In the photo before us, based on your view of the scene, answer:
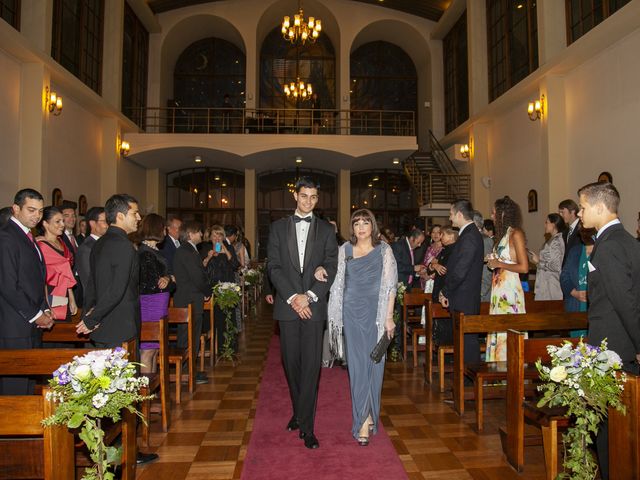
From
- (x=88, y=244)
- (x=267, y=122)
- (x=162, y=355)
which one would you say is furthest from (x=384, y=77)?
(x=162, y=355)

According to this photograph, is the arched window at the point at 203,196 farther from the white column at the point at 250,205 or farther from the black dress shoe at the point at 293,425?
the black dress shoe at the point at 293,425

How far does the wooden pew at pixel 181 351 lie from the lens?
4242 millimetres

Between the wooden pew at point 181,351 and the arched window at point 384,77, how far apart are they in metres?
14.4

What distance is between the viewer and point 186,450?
333cm

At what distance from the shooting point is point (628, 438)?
6.98ft

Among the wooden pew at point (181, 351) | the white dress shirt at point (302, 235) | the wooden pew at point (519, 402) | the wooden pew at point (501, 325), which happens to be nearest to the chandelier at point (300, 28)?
the wooden pew at point (181, 351)

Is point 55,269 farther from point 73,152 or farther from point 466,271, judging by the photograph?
point 73,152

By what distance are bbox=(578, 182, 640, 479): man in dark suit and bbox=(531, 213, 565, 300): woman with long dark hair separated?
9.29 feet

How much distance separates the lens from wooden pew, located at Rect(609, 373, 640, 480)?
209cm

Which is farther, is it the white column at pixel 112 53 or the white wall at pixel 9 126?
the white column at pixel 112 53

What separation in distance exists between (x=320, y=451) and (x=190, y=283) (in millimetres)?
2420

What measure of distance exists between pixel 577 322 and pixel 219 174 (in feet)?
47.9

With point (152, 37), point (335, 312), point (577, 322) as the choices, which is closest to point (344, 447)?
point (335, 312)

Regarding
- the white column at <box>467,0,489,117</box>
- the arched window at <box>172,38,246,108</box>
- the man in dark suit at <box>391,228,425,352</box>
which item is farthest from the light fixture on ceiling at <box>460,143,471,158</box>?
the arched window at <box>172,38,246,108</box>
